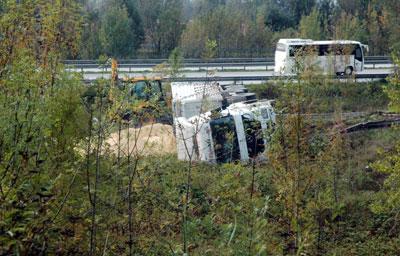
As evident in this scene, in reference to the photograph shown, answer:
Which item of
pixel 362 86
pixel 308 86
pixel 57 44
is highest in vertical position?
pixel 57 44

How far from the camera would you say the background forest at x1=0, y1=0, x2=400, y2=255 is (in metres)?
3.82

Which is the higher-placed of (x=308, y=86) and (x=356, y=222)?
(x=308, y=86)

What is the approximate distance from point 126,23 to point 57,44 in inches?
835

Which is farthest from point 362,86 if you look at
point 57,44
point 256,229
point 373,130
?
point 256,229

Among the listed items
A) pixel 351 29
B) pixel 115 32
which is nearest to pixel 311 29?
pixel 351 29

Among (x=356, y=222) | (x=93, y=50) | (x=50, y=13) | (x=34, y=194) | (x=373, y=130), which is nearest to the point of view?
(x=34, y=194)

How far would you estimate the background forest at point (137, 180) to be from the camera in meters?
3.82

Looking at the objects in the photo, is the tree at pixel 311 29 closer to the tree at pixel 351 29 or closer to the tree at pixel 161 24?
the tree at pixel 351 29

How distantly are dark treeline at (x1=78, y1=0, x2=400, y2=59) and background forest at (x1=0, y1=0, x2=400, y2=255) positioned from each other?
12.5 meters

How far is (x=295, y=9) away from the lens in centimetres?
3466

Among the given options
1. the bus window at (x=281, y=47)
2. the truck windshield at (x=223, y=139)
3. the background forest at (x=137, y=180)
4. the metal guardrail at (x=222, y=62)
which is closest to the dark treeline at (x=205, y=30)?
the metal guardrail at (x=222, y=62)

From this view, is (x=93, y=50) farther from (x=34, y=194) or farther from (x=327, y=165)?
(x=34, y=194)

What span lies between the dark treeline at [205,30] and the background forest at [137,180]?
12.5 metres

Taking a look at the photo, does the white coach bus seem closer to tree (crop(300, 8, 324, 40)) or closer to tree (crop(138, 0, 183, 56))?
tree (crop(300, 8, 324, 40))
